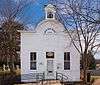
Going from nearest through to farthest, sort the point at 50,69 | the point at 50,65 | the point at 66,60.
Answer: the point at 50,65 → the point at 50,69 → the point at 66,60

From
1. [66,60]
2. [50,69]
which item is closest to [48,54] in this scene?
[50,69]

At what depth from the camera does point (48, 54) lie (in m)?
36.8

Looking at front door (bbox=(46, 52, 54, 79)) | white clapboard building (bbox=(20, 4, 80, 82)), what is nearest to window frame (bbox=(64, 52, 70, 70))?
white clapboard building (bbox=(20, 4, 80, 82))

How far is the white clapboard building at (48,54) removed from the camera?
120 feet

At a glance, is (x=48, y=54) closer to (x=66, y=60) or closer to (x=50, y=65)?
(x=50, y=65)

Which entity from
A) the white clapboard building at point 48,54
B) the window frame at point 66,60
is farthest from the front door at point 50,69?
the window frame at point 66,60

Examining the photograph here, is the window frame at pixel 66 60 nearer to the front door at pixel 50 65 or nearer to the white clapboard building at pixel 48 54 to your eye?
the white clapboard building at pixel 48 54

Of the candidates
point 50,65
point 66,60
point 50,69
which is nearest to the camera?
point 50,65

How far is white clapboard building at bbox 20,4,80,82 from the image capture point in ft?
120

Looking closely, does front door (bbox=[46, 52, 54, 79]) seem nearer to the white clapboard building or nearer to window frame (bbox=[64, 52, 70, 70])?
the white clapboard building

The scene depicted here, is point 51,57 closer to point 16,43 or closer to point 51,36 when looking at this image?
point 51,36

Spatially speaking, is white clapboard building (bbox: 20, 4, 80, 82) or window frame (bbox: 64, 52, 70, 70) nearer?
white clapboard building (bbox: 20, 4, 80, 82)

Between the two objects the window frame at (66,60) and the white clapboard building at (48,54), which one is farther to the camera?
the window frame at (66,60)

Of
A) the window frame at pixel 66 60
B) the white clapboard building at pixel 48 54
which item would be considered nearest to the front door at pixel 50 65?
the white clapboard building at pixel 48 54
